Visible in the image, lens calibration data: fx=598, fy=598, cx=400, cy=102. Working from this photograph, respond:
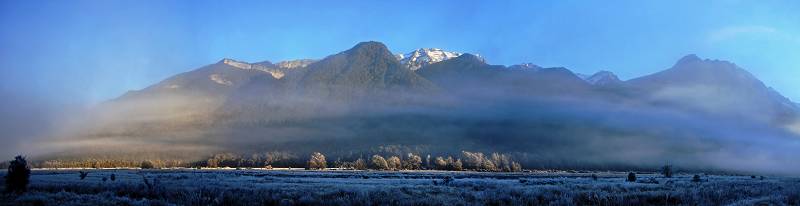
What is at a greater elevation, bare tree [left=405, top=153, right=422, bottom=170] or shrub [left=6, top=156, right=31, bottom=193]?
shrub [left=6, top=156, right=31, bottom=193]

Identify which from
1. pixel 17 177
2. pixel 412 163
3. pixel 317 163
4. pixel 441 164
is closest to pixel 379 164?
pixel 412 163

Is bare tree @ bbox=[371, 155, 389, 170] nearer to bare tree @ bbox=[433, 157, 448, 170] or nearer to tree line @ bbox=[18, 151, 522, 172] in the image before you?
tree line @ bbox=[18, 151, 522, 172]

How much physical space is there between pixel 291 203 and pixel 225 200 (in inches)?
109

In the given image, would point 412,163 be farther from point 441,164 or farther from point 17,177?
point 17,177

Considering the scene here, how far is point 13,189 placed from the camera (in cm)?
3009

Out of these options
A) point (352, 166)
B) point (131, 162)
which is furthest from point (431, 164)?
point (131, 162)

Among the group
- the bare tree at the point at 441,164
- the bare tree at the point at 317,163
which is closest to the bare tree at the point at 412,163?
the bare tree at the point at 441,164

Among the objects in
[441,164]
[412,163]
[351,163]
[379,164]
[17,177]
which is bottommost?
[351,163]

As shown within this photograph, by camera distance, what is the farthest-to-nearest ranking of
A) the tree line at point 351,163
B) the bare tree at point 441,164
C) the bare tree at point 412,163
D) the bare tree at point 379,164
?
1. the bare tree at point 412,163
2. the bare tree at point 441,164
3. the tree line at point 351,163
4. the bare tree at point 379,164

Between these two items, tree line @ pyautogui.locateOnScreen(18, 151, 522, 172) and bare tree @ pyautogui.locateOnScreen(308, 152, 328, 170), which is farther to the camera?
bare tree @ pyautogui.locateOnScreen(308, 152, 328, 170)

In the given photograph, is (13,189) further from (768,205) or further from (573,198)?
(768,205)

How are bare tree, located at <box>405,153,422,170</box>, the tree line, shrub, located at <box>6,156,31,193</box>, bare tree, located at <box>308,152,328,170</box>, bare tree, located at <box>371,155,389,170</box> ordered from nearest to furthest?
shrub, located at <box>6,156,31,193</box> → bare tree, located at <box>371,155,389,170</box> → the tree line → bare tree, located at <box>308,152,328,170</box> → bare tree, located at <box>405,153,422,170</box>

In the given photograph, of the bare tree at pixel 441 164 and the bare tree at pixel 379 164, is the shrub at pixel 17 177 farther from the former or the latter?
the bare tree at pixel 441 164

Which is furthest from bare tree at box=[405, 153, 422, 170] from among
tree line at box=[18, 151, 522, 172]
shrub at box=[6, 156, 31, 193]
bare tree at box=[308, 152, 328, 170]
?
shrub at box=[6, 156, 31, 193]
